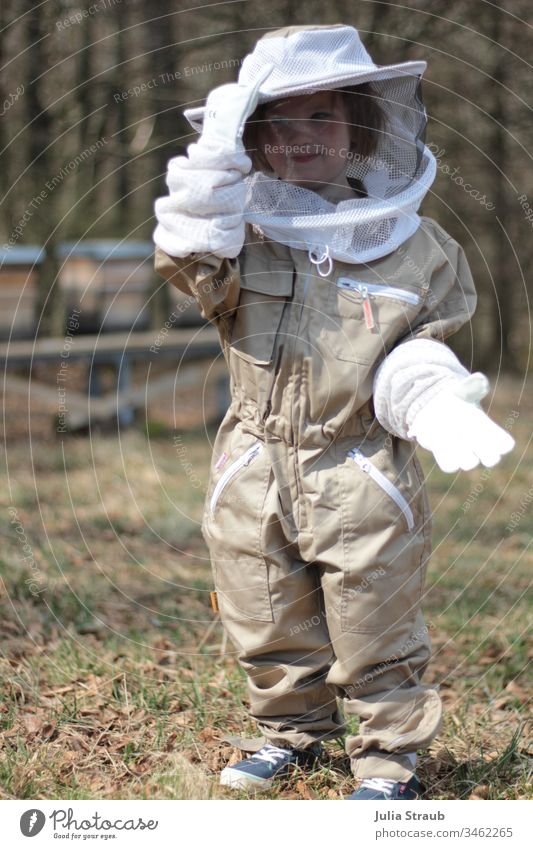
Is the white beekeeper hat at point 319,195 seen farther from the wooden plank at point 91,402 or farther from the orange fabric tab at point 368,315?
the wooden plank at point 91,402

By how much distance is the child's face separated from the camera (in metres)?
2.93

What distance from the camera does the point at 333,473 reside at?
2824 mm

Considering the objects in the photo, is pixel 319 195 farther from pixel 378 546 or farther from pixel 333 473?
pixel 378 546

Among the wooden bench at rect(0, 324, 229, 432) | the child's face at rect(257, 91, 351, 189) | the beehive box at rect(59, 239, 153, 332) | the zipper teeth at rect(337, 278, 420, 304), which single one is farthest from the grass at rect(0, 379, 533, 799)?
the beehive box at rect(59, 239, 153, 332)

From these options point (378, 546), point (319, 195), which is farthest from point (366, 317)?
point (378, 546)

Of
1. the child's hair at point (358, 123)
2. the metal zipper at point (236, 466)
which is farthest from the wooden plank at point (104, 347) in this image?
the metal zipper at point (236, 466)

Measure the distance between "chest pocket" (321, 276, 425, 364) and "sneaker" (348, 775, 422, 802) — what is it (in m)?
1.19

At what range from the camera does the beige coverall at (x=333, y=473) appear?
281 cm

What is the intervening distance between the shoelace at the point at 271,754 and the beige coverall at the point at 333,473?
24cm

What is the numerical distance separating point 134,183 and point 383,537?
9562 mm

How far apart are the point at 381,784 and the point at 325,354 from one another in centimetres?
122

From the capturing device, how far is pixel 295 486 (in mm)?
2869
